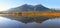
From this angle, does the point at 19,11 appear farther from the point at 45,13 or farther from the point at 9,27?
the point at 9,27

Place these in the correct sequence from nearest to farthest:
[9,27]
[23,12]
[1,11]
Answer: [9,27] → [1,11] → [23,12]

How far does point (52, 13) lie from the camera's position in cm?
356

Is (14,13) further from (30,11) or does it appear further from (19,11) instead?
(30,11)

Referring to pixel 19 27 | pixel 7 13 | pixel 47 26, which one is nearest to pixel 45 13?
pixel 7 13

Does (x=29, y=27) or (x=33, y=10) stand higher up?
(x=33, y=10)

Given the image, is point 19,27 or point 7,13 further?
point 7,13

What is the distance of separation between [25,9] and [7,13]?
499mm

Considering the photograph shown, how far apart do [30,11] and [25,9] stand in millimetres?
184

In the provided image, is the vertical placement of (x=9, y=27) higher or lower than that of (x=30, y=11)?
lower

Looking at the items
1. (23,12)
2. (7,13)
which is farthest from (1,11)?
(23,12)

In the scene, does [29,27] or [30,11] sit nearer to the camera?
[29,27]

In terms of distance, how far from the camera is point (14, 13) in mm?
3393

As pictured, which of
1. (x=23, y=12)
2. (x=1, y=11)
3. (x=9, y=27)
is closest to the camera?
(x=9, y=27)

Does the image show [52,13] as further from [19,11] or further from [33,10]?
[19,11]
